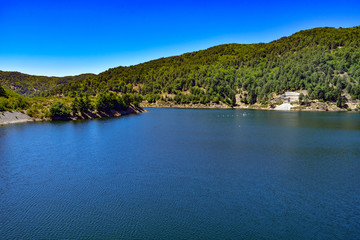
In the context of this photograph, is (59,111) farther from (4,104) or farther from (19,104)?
(4,104)

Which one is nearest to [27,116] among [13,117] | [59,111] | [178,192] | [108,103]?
[13,117]

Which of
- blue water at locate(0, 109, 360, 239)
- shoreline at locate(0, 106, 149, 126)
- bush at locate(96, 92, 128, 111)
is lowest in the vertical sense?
blue water at locate(0, 109, 360, 239)

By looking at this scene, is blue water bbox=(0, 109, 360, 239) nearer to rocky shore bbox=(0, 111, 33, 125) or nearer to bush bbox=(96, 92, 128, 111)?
rocky shore bbox=(0, 111, 33, 125)

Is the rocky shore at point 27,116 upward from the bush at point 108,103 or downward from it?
downward

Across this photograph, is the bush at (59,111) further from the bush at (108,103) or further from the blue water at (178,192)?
the blue water at (178,192)

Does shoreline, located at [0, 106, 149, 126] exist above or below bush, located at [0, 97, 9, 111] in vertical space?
below

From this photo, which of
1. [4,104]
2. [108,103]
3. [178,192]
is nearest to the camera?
[178,192]

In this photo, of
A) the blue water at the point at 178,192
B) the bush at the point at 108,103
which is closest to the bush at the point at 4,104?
the bush at the point at 108,103

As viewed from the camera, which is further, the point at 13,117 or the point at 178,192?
the point at 13,117

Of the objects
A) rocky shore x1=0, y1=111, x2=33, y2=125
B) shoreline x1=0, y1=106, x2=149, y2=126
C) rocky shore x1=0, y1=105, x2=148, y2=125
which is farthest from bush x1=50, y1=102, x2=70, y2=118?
rocky shore x1=0, y1=111, x2=33, y2=125
